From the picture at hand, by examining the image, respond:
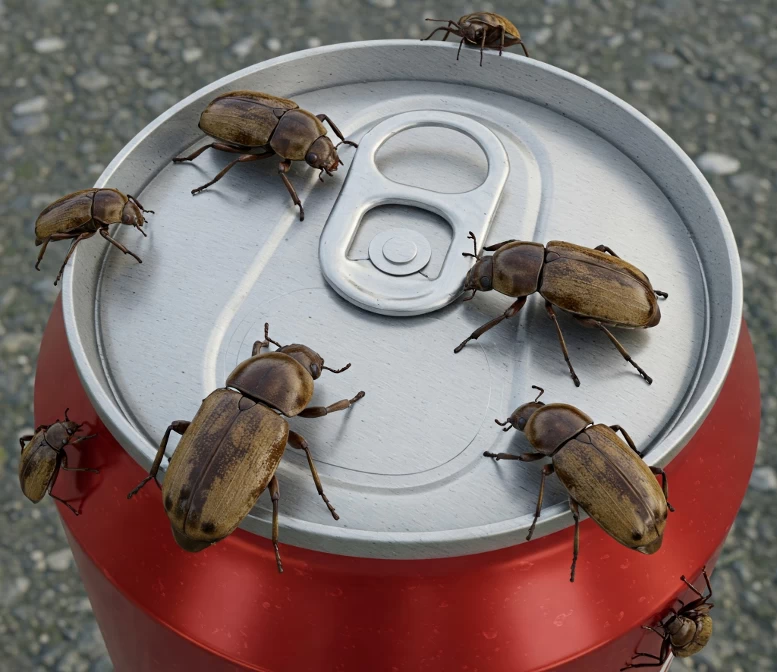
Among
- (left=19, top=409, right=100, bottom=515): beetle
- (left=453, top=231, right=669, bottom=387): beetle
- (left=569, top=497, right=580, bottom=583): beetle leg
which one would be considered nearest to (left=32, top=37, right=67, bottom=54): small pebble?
(left=19, top=409, right=100, bottom=515): beetle

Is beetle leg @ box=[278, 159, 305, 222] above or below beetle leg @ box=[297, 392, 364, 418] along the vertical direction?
above

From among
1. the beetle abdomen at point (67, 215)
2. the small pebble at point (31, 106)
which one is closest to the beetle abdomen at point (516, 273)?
the beetle abdomen at point (67, 215)

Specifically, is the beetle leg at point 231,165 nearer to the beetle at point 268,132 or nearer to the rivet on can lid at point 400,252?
the beetle at point 268,132

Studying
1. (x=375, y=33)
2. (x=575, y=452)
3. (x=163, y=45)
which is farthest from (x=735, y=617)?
(x=163, y=45)

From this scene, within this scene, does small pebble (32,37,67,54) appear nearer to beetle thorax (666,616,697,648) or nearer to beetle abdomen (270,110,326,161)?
beetle abdomen (270,110,326,161)

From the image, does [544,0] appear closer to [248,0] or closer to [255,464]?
[248,0]
